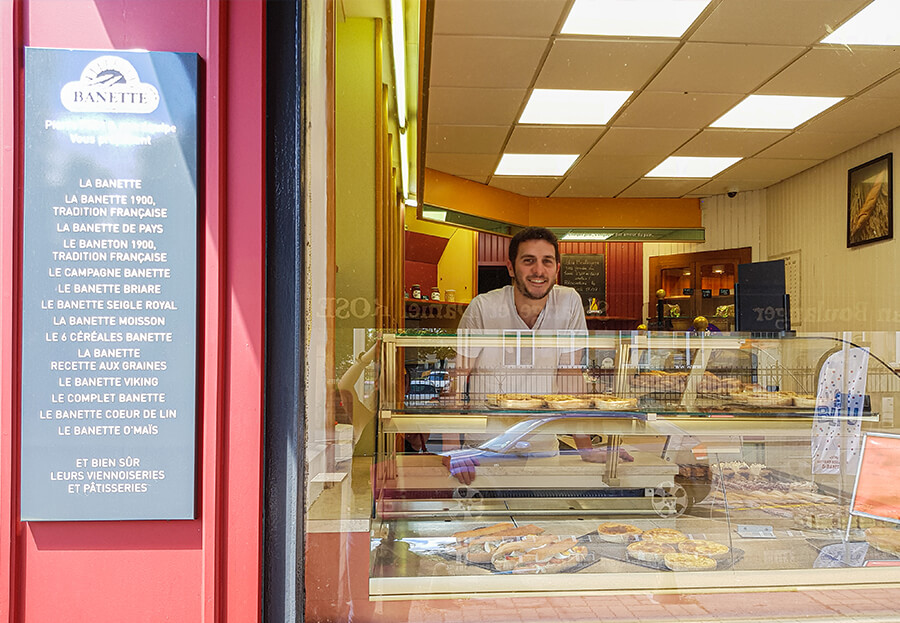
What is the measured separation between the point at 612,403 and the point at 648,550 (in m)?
0.66

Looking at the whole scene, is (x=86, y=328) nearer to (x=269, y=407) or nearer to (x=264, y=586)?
(x=269, y=407)

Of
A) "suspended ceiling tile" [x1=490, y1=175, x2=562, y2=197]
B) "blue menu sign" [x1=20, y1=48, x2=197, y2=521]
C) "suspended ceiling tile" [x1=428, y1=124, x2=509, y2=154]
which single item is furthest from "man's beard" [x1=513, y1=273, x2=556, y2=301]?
"blue menu sign" [x1=20, y1=48, x2=197, y2=521]

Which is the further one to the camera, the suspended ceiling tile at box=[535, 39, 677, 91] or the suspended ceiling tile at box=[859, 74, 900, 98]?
the suspended ceiling tile at box=[535, 39, 677, 91]

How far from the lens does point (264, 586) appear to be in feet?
4.32

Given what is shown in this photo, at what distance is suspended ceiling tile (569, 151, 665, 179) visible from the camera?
276cm

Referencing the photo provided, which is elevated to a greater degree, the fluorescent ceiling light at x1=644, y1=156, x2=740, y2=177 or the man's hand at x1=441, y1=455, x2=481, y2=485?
the fluorescent ceiling light at x1=644, y1=156, x2=740, y2=177

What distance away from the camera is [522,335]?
2434 millimetres

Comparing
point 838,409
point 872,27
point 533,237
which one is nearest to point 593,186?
point 533,237

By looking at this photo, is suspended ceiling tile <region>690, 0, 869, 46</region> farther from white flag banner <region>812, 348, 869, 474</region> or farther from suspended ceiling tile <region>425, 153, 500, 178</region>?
white flag banner <region>812, 348, 869, 474</region>

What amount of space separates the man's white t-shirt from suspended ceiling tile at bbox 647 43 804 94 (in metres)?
1.27

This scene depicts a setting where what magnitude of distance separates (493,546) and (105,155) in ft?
4.62

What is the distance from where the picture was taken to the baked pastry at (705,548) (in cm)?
170

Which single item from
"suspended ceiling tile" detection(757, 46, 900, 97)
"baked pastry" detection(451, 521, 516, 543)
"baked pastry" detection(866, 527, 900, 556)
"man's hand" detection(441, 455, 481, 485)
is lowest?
"baked pastry" detection(866, 527, 900, 556)

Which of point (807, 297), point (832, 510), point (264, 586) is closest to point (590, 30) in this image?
point (807, 297)
